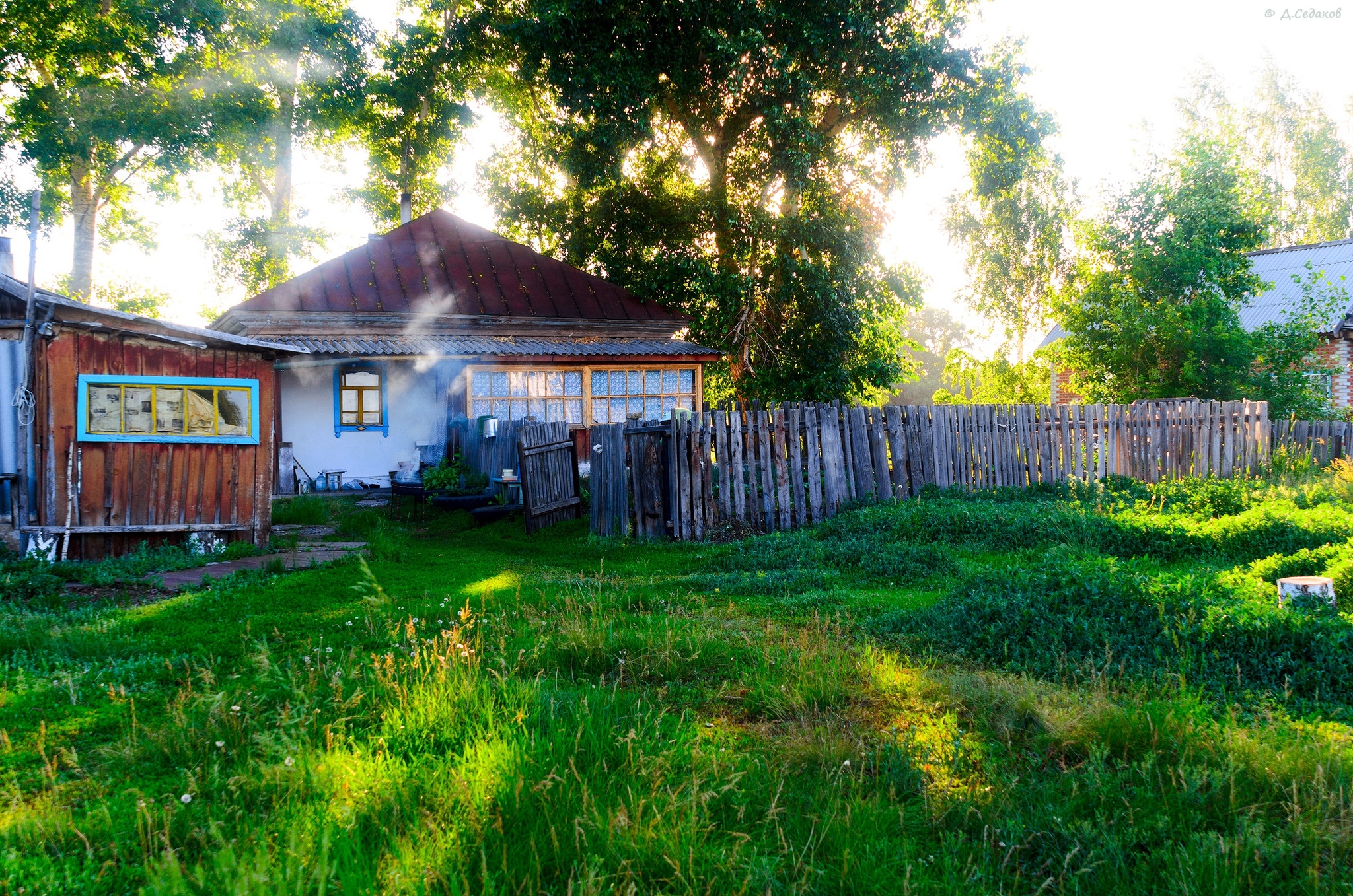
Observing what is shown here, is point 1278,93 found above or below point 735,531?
above

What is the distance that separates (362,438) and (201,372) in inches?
336

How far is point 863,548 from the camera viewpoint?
8.07 meters

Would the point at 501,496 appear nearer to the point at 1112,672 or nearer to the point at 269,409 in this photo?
the point at 269,409

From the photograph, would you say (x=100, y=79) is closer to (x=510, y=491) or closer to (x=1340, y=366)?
(x=510, y=491)

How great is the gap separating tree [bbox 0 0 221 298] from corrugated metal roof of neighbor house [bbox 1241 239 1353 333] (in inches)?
1162

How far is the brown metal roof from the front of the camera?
1814cm

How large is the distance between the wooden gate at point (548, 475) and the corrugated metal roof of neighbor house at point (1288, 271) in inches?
801

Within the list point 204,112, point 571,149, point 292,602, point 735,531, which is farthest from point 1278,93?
point 292,602

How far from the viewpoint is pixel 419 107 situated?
26266 millimetres

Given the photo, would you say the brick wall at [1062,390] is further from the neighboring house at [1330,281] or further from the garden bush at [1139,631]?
the garden bush at [1139,631]

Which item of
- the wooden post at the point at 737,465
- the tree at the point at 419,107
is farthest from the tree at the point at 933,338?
the wooden post at the point at 737,465

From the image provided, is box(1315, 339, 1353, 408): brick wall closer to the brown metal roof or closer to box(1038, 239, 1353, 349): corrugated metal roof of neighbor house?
box(1038, 239, 1353, 349): corrugated metal roof of neighbor house

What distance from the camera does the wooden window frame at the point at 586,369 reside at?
17.1 meters

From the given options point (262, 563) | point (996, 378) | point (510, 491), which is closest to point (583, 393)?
point (510, 491)
